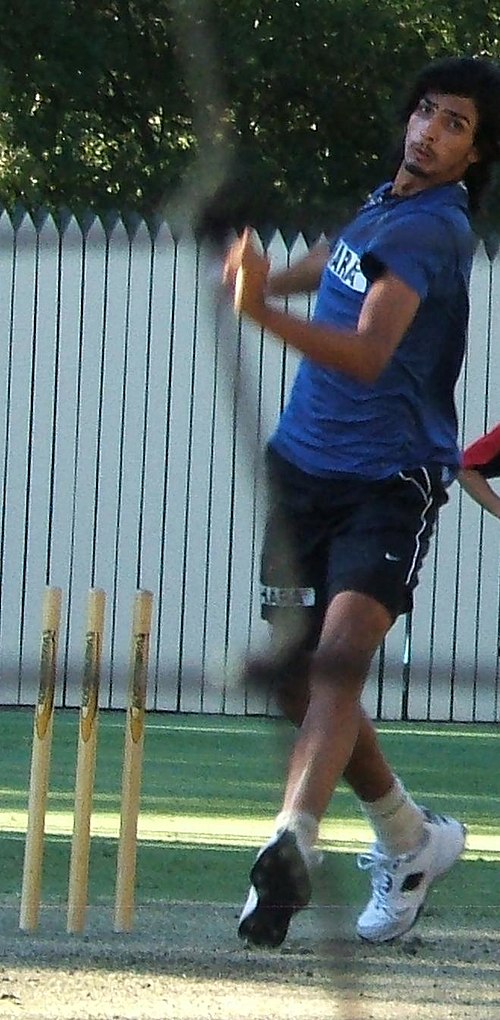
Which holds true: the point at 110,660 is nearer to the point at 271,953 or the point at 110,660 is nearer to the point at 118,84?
the point at 118,84

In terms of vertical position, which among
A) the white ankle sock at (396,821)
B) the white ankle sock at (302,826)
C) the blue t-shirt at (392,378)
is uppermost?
the blue t-shirt at (392,378)

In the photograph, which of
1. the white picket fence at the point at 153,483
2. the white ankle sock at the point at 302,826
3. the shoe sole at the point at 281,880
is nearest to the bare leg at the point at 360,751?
the white ankle sock at the point at 302,826

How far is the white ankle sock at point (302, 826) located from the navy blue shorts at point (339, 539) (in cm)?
43

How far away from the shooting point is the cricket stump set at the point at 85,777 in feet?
16.2

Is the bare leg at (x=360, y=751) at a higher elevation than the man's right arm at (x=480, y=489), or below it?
below

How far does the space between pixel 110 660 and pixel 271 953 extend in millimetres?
6782

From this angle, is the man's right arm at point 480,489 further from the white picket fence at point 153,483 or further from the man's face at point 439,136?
the white picket fence at point 153,483

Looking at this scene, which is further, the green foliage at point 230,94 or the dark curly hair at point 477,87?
the green foliage at point 230,94

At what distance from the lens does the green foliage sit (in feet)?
40.9

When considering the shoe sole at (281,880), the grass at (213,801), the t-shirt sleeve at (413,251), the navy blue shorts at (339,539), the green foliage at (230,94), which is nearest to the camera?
the shoe sole at (281,880)

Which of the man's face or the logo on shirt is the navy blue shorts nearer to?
the logo on shirt

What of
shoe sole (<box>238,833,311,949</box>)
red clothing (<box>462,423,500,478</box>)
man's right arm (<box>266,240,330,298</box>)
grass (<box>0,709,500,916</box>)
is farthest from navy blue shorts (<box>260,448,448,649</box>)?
red clothing (<box>462,423,500,478</box>)

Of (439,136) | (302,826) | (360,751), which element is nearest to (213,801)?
(360,751)

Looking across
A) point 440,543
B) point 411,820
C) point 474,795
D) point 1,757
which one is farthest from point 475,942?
point 440,543
